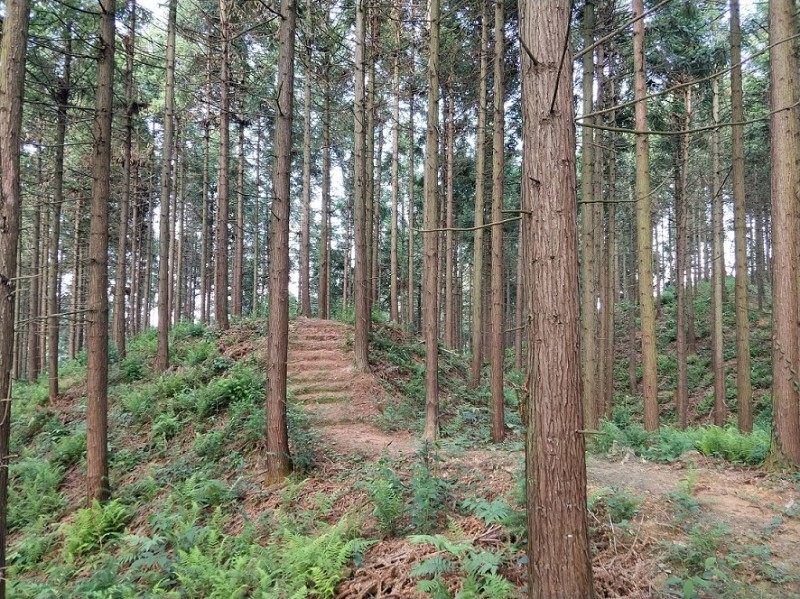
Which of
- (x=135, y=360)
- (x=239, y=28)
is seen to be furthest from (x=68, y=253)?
(x=239, y=28)

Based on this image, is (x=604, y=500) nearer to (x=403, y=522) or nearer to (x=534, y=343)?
(x=403, y=522)

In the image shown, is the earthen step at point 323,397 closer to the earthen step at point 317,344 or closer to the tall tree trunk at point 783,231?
the earthen step at point 317,344

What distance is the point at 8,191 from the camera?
448 centimetres

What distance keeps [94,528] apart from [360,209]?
8.45m

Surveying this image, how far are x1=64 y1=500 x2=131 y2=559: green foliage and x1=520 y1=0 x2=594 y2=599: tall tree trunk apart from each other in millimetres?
6028

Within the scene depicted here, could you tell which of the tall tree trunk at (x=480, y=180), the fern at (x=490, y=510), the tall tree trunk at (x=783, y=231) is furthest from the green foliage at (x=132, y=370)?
the tall tree trunk at (x=783, y=231)

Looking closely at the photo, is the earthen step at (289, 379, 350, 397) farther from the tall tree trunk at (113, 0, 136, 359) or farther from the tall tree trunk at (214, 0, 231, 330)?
the tall tree trunk at (113, 0, 136, 359)

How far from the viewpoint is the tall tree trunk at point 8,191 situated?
436 centimetres

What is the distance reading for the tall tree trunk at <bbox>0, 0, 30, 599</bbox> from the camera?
4.36 meters

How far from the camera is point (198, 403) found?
9.42m

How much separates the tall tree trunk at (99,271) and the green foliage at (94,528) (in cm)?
57

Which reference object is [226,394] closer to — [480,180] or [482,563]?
[482,563]

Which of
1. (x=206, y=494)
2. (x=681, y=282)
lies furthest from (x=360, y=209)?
(x=681, y=282)

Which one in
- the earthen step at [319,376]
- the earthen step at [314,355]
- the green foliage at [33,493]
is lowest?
the green foliage at [33,493]
